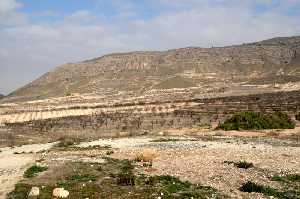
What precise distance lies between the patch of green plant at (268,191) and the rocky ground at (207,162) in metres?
0.40

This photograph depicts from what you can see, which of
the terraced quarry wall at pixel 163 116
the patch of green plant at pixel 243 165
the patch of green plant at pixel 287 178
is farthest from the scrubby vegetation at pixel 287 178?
the terraced quarry wall at pixel 163 116

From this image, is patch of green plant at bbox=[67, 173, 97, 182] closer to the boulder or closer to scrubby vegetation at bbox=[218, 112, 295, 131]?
the boulder

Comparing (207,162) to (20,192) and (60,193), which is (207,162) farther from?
(20,192)

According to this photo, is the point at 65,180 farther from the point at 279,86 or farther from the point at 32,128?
the point at 279,86

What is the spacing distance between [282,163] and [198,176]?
645 cm

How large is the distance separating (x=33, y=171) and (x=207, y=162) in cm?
977

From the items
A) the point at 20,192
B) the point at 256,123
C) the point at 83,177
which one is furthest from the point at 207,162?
the point at 256,123


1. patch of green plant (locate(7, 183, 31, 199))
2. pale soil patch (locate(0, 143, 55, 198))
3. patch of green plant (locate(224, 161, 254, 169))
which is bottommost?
pale soil patch (locate(0, 143, 55, 198))

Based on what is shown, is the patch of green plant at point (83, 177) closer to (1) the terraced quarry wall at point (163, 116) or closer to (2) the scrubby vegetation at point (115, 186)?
(2) the scrubby vegetation at point (115, 186)

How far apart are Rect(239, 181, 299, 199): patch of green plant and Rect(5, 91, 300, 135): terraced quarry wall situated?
45434mm

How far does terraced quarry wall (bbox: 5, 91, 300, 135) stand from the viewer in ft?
259

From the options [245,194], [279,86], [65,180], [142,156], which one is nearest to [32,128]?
[142,156]

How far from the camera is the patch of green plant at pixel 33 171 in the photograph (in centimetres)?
2862

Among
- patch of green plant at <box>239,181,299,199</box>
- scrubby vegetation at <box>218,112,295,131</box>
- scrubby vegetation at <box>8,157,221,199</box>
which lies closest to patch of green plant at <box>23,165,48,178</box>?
scrubby vegetation at <box>8,157,221,199</box>
